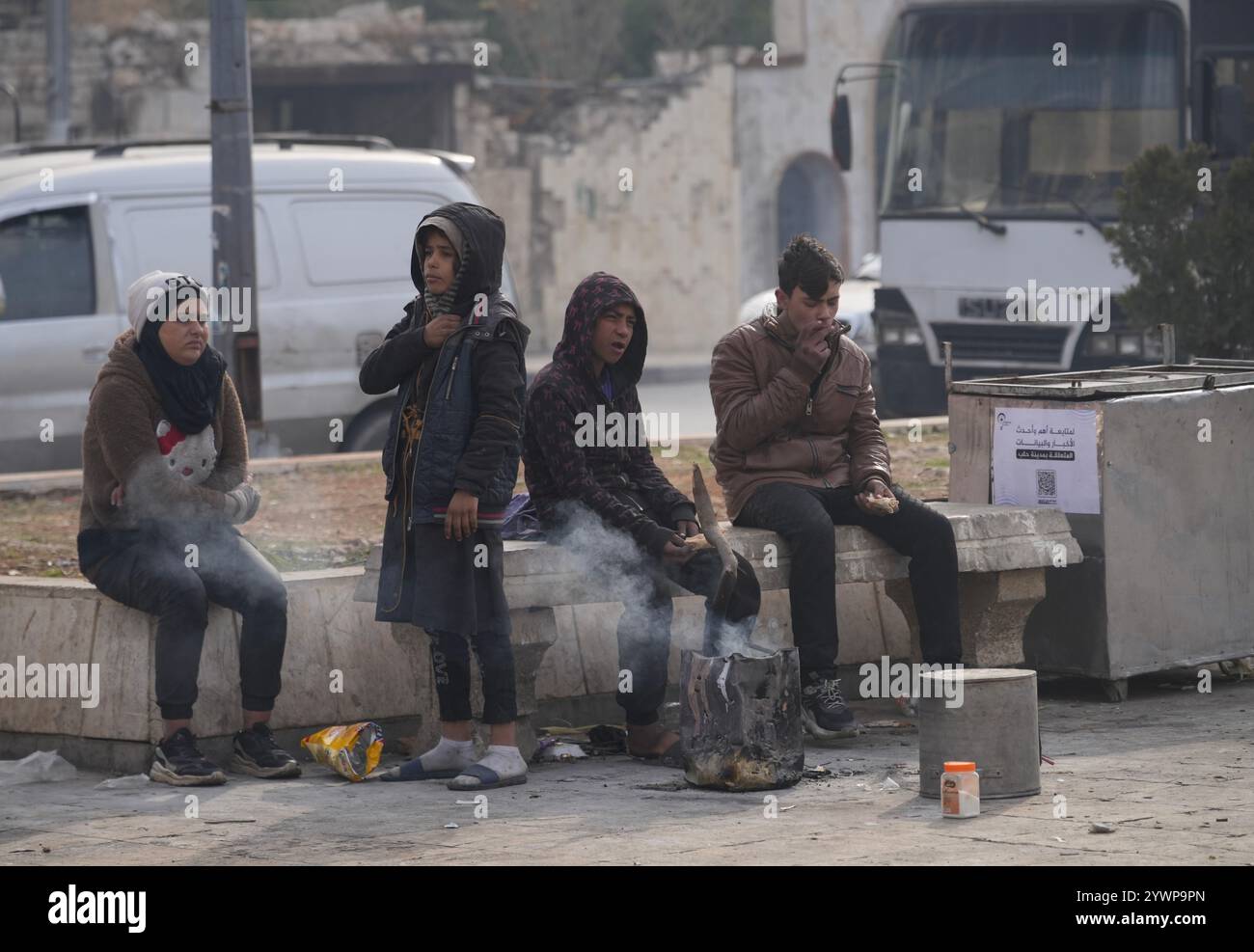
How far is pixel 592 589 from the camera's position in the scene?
6.87 m

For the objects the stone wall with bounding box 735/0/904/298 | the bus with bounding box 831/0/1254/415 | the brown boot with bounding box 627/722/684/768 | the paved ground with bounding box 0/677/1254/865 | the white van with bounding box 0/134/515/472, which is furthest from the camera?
the stone wall with bounding box 735/0/904/298

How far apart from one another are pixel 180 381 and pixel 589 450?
1295 mm

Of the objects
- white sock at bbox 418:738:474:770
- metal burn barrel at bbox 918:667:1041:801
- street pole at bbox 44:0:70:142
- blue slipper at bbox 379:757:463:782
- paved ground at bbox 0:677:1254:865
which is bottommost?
paved ground at bbox 0:677:1254:865

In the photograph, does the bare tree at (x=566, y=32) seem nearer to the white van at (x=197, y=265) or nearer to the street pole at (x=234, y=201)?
the white van at (x=197, y=265)

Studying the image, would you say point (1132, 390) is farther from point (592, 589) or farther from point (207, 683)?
point (207, 683)

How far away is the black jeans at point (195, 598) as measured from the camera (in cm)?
668

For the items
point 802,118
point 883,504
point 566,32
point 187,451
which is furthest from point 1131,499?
point 566,32

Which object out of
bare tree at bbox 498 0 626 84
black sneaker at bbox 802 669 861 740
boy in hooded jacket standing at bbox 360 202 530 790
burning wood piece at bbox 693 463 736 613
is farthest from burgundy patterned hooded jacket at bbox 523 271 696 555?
bare tree at bbox 498 0 626 84

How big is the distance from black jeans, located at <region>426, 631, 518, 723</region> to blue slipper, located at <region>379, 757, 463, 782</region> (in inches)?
6.2

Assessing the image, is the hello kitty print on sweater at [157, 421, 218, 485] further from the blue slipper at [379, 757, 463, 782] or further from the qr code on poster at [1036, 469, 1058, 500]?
the qr code on poster at [1036, 469, 1058, 500]

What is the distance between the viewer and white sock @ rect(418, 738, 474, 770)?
6.68 meters

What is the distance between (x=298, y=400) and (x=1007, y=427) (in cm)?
536

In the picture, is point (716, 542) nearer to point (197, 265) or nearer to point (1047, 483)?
point (1047, 483)

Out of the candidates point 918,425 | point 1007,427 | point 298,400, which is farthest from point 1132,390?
point 298,400
